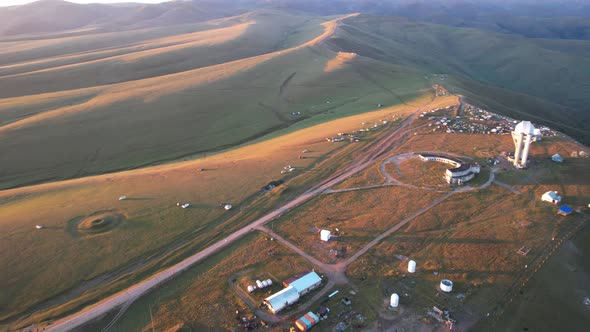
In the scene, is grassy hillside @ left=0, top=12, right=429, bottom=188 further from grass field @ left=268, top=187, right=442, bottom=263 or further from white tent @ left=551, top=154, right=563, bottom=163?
white tent @ left=551, top=154, right=563, bottom=163

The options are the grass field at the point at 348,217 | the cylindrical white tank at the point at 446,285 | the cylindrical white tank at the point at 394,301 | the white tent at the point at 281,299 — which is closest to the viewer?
the white tent at the point at 281,299

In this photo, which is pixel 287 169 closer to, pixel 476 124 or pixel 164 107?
pixel 476 124

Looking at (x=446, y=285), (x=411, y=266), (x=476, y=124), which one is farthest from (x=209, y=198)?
(x=476, y=124)

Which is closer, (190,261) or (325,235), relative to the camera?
(190,261)

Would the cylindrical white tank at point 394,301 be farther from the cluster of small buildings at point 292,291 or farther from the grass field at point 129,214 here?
the grass field at point 129,214

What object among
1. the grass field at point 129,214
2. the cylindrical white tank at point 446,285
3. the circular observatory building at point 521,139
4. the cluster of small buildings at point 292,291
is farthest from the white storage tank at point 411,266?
the circular observatory building at point 521,139

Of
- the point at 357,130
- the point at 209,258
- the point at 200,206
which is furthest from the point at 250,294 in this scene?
the point at 357,130
